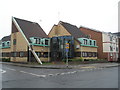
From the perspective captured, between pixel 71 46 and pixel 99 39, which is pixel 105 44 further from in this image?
pixel 71 46

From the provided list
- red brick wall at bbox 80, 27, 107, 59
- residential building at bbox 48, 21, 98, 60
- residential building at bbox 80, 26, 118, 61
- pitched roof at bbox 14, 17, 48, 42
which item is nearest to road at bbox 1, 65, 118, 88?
residential building at bbox 48, 21, 98, 60

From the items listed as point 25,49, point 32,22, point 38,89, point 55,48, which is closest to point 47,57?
point 55,48

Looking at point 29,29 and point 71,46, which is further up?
point 29,29

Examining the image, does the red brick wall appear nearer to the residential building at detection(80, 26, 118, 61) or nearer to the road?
the residential building at detection(80, 26, 118, 61)

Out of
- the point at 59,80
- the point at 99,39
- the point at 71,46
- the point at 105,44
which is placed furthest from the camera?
the point at 99,39

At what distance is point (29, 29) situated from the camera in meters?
37.2

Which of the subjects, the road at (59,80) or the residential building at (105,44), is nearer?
the road at (59,80)

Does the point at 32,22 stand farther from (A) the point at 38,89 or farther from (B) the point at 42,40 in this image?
(A) the point at 38,89

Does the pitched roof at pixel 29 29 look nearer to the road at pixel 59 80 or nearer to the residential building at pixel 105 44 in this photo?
the residential building at pixel 105 44

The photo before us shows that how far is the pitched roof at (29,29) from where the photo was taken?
115 feet

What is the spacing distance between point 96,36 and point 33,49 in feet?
71.8

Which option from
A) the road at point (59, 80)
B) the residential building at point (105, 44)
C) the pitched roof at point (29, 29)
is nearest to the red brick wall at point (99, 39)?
the residential building at point (105, 44)

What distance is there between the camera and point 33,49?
3225 cm

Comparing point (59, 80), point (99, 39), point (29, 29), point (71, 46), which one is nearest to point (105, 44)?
point (99, 39)
